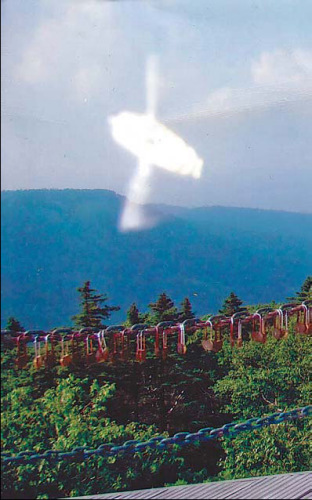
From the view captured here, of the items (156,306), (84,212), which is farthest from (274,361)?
(84,212)

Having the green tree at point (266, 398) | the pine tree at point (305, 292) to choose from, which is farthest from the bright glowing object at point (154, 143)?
the green tree at point (266, 398)

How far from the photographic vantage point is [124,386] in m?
2.95

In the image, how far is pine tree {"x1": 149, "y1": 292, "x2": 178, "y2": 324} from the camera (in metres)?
2.96

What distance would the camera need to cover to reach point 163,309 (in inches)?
117

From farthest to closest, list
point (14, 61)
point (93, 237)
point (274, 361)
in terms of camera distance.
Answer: point (274, 361) < point (93, 237) < point (14, 61)

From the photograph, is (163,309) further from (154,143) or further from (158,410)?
(154,143)

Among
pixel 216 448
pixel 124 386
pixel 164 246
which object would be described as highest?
pixel 164 246

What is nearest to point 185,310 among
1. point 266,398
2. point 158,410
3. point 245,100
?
point 158,410

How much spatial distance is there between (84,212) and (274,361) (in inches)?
48.6

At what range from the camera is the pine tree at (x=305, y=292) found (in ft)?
10.5

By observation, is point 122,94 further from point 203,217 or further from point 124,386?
point 124,386

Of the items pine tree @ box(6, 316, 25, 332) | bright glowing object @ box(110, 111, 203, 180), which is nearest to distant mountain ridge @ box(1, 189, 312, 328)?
pine tree @ box(6, 316, 25, 332)

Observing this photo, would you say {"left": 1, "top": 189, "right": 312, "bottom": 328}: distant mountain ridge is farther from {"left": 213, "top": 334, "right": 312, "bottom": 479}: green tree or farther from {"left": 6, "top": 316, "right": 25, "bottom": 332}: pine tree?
{"left": 213, "top": 334, "right": 312, "bottom": 479}: green tree

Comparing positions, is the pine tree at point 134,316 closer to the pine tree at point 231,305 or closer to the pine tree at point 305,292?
the pine tree at point 231,305
